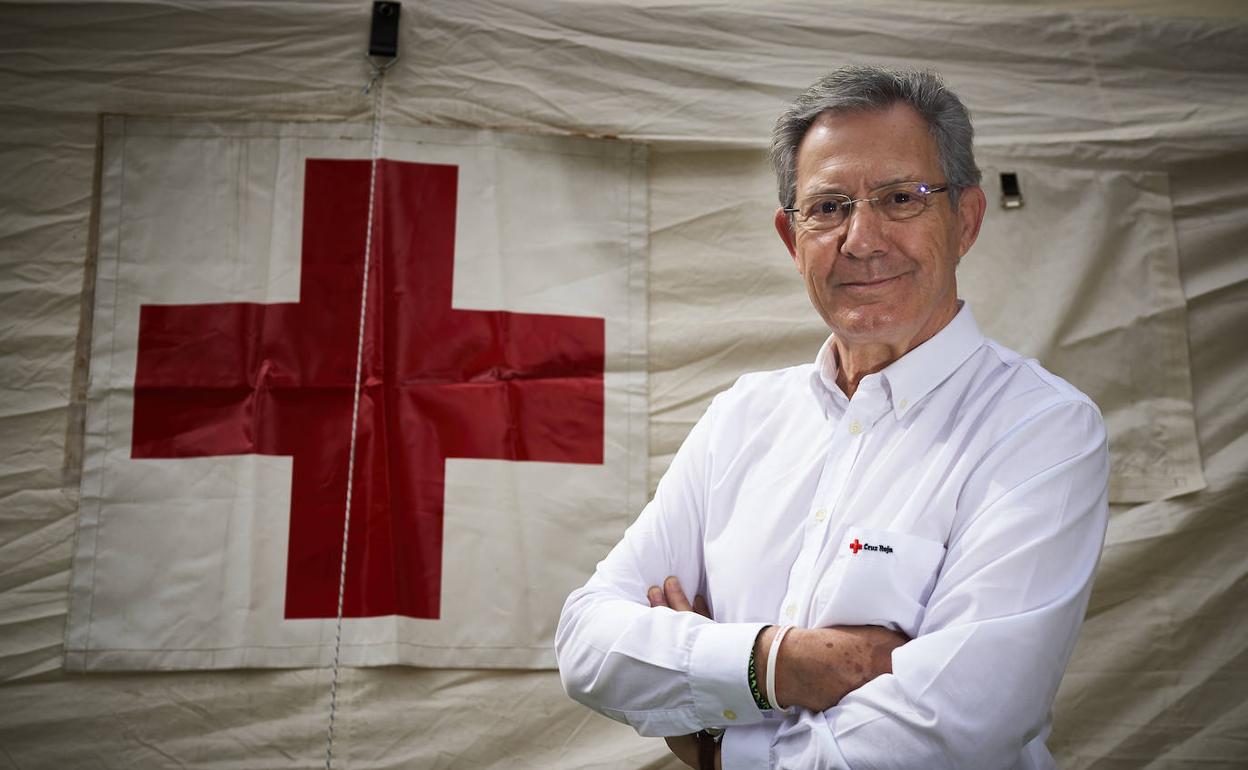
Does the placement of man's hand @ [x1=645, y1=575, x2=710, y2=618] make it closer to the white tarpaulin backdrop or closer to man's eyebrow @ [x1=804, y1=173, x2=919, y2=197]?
man's eyebrow @ [x1=804, y1=173, x2=919, y2=197]

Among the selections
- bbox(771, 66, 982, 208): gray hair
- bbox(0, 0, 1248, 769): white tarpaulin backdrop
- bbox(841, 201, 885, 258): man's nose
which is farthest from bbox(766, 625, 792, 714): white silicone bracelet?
bbox(0, 0, 1248, 769): white tarpaulin backdrop

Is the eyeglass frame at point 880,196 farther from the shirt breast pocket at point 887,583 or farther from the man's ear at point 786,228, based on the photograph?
the shirt breast pocket at point 887,583

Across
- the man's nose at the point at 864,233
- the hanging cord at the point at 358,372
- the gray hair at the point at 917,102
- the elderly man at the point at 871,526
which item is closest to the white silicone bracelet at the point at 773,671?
the elderly man at the point at 871,526

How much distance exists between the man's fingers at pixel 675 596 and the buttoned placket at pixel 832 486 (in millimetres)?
118

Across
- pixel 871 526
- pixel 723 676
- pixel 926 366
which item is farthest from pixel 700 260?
pixel 723 676

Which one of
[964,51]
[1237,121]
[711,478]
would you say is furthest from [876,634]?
[1237,121]

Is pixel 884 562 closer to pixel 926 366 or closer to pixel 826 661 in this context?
pixel 826 661

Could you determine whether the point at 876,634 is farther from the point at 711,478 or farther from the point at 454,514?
the point at 454,514

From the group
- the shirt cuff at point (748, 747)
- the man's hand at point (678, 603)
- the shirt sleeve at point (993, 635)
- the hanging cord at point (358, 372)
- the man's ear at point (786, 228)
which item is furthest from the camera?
the hanging cord at point (358, 372)

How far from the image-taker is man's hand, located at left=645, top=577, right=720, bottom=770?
113 cm

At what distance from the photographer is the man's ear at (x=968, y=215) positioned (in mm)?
1211

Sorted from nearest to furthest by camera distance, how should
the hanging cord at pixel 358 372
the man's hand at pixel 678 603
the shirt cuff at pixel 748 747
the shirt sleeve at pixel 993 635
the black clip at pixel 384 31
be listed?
the shirt sleeve at pixel 993 635, the shirt cuff at pixel 748 747, the man's hand at pixel 678 603, the hanging cord at pixel 358 372, the black clip at pixel 384 31

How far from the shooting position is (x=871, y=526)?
109cm

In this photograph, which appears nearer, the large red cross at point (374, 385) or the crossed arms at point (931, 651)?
the crossed arms at point (931, 651)
